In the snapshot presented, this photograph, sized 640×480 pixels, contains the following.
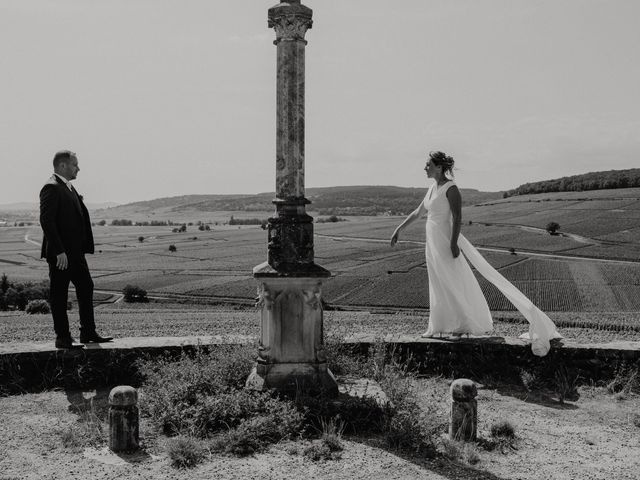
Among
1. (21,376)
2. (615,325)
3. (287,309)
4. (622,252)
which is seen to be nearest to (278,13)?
(287,309)

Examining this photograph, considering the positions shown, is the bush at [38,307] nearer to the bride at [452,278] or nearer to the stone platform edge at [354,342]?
the stone platform edge at [354,342]

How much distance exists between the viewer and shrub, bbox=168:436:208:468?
4777 millimetres

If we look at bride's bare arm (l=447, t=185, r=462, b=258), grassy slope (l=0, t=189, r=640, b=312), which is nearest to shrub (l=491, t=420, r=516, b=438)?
bride's bare arm (l=447, t=185, r=462, b=258)

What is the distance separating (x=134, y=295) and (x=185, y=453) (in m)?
38.7

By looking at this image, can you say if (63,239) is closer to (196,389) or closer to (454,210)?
(196,389)

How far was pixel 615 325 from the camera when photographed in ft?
46.1

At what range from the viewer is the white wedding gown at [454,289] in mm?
7500

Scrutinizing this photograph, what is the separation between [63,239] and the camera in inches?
274

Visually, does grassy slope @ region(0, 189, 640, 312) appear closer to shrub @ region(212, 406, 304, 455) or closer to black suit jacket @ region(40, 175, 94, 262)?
black suit jacket @ region(40, 175, 94, 262)

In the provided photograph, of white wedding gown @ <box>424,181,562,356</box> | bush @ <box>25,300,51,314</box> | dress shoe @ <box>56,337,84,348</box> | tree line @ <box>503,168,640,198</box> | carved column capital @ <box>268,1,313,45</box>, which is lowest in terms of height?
bush @ <box>25,300,51,314</box>

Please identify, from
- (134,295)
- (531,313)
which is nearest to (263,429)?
(531,313)

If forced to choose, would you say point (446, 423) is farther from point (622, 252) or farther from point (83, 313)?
point (622, 252)

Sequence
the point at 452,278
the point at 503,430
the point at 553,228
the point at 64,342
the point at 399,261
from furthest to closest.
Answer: the point at 553,228 → the point at 399,261 → the point at 452,278 → the point at 64,342 → the point at 503,430

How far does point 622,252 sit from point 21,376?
165 ft
